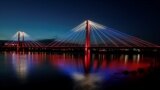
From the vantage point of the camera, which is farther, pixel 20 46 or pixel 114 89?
pixel 20 46

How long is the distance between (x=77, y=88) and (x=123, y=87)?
8.08ft

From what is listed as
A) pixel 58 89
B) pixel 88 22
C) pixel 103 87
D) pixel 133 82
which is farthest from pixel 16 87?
pixel 88 22

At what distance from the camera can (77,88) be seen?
42.4 feet

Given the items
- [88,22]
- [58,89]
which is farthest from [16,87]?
[88,22]

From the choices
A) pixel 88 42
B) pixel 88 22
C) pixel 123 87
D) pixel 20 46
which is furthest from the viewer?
pixel 20 46

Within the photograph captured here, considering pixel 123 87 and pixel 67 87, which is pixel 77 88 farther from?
pixel 123 87

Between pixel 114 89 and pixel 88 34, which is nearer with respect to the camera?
pixel 114 89

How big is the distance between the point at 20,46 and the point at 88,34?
30.3 m

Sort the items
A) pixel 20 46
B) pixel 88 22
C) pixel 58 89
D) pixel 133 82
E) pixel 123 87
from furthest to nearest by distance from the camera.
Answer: pixel 20 46
pixel 88 22
pixel 133 82
pixel 123 87
pixel 58 89

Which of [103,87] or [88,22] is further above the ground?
[88,22]

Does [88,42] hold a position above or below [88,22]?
below

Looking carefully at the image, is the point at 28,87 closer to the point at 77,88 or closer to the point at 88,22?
the point at 77,88

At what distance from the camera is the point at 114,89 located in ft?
42.5

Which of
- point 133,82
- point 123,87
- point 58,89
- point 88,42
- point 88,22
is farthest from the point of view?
point 88,22
